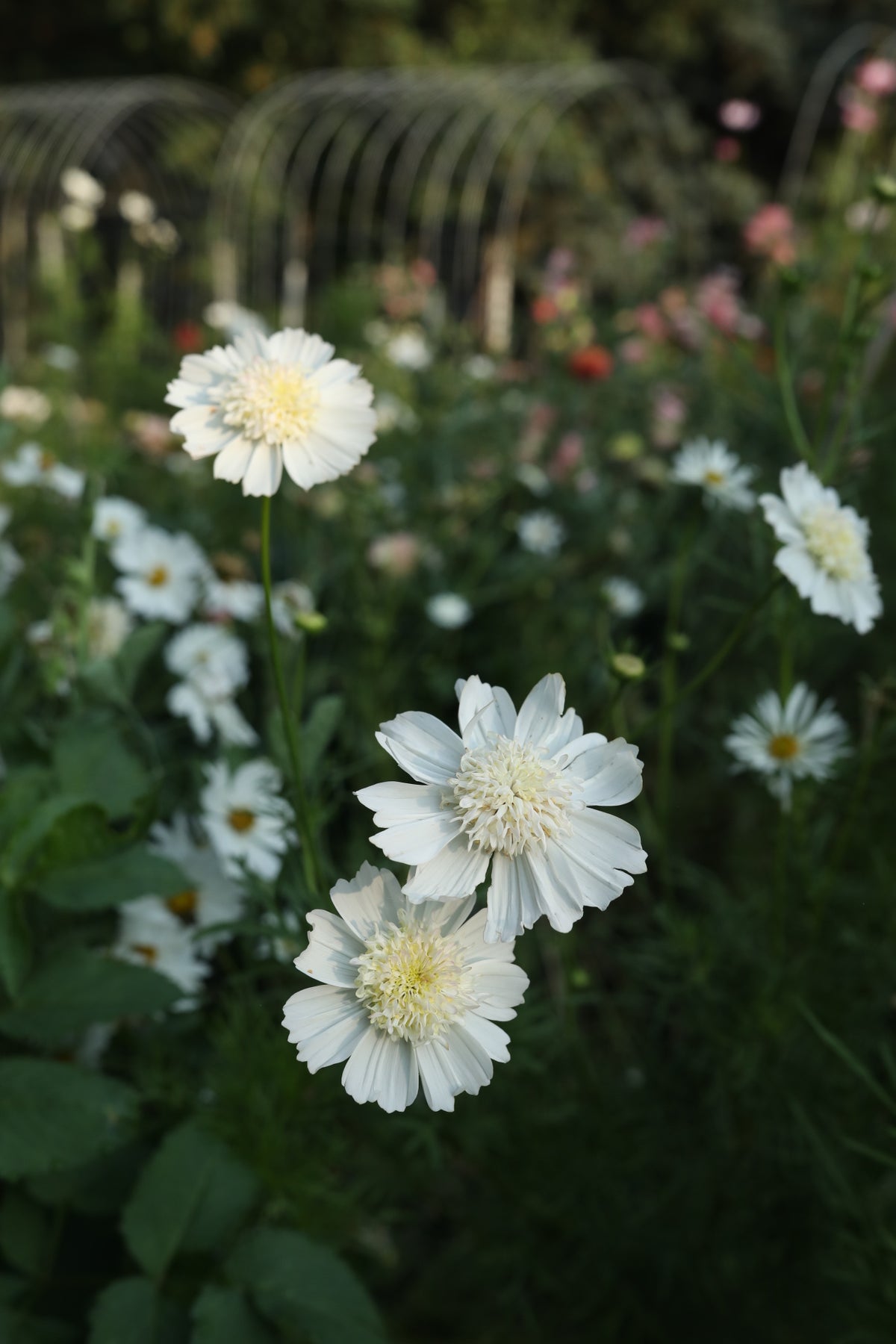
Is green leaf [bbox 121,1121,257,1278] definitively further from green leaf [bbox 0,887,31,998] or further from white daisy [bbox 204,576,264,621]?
white daisy [bbox 204,576,264,621]

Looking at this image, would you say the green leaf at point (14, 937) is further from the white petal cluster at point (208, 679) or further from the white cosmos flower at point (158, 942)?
the white petal cluster at point (208, 679)

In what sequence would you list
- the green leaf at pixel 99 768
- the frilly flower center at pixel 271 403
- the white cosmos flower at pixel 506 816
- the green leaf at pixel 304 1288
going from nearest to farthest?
the white cosmos flower at pixel 506 816 < the frilly flower center at pixel 271 403 < the green leaf at pixel 304 1288 < the green leaf at pixel 99 768

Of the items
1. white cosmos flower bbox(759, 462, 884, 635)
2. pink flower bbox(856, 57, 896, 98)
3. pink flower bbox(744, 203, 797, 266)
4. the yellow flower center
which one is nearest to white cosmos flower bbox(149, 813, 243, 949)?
the yellow flower center

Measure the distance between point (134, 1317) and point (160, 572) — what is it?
670 millimetres

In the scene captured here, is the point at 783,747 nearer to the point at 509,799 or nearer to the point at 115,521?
the point at 509,799

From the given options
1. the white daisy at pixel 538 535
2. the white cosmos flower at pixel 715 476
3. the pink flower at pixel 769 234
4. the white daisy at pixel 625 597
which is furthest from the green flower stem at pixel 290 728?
the pink flower at pixel 769 234

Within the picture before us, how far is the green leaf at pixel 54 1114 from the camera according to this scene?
2.14 feet

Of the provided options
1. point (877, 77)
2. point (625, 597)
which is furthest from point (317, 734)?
point (877, 77)

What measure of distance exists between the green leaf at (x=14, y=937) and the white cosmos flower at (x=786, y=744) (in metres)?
0.49

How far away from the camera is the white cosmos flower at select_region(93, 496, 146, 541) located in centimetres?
114

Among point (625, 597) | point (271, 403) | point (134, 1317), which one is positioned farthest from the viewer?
point (625, 597)

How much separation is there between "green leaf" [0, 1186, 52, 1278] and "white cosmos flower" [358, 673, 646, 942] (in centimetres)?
49

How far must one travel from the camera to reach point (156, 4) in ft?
21.1

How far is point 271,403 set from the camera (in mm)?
551
